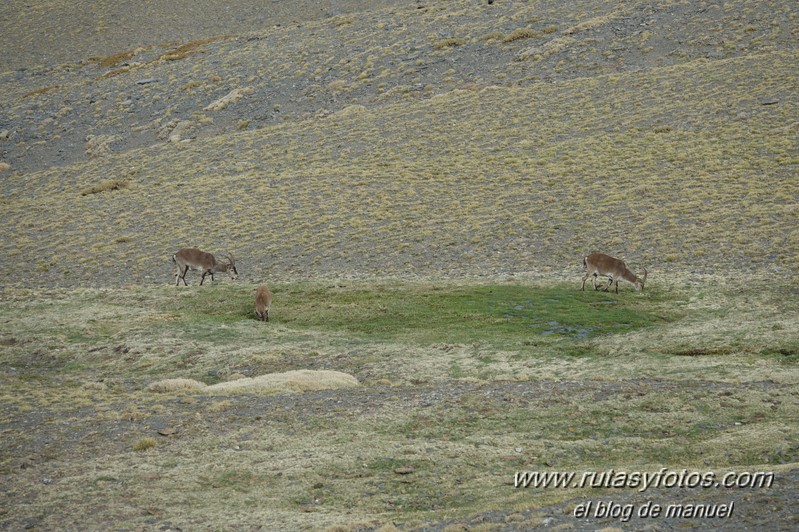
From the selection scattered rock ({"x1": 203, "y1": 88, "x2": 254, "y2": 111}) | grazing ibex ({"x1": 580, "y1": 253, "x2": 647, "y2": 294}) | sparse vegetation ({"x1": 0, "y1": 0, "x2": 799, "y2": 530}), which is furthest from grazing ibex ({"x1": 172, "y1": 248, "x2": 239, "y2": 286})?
scattered rock ({"x1": 203, "y1": 88, "x2": 254, "y2": 111})

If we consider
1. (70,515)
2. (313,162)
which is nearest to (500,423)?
(70,515)

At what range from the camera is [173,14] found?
117m

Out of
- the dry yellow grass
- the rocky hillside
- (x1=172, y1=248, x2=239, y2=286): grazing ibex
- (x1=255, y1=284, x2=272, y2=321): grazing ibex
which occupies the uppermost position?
the rocky hillside

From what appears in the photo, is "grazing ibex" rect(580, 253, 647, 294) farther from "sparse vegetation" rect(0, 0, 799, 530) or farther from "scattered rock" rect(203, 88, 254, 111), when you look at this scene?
"scattered rock" rect(203, 88, 254, 111)

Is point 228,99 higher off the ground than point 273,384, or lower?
higher

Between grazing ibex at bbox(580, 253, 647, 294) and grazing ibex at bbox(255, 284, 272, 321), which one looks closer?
grazing ibex at bbox(255, 284, 272, 321)

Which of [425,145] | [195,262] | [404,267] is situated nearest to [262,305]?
[195,262]

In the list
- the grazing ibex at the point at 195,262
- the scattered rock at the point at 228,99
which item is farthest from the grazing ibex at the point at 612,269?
the scattered rock at the point at 228,99

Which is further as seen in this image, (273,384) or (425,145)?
(425,145)

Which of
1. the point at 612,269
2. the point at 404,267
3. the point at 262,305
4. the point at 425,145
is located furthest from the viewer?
the point at 425,145

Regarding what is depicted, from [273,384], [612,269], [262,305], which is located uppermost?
[612,269]

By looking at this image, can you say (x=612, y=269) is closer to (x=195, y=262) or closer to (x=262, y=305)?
(x=262, y=305)

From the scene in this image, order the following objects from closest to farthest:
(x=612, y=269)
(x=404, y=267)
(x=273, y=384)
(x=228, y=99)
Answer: (x=273, y=384), (x=612, y=269), (x=404, y=267), (x=228, y=99)

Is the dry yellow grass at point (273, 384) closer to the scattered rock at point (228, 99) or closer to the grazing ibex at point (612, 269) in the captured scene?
the grazing ibex at point (612, 269)
